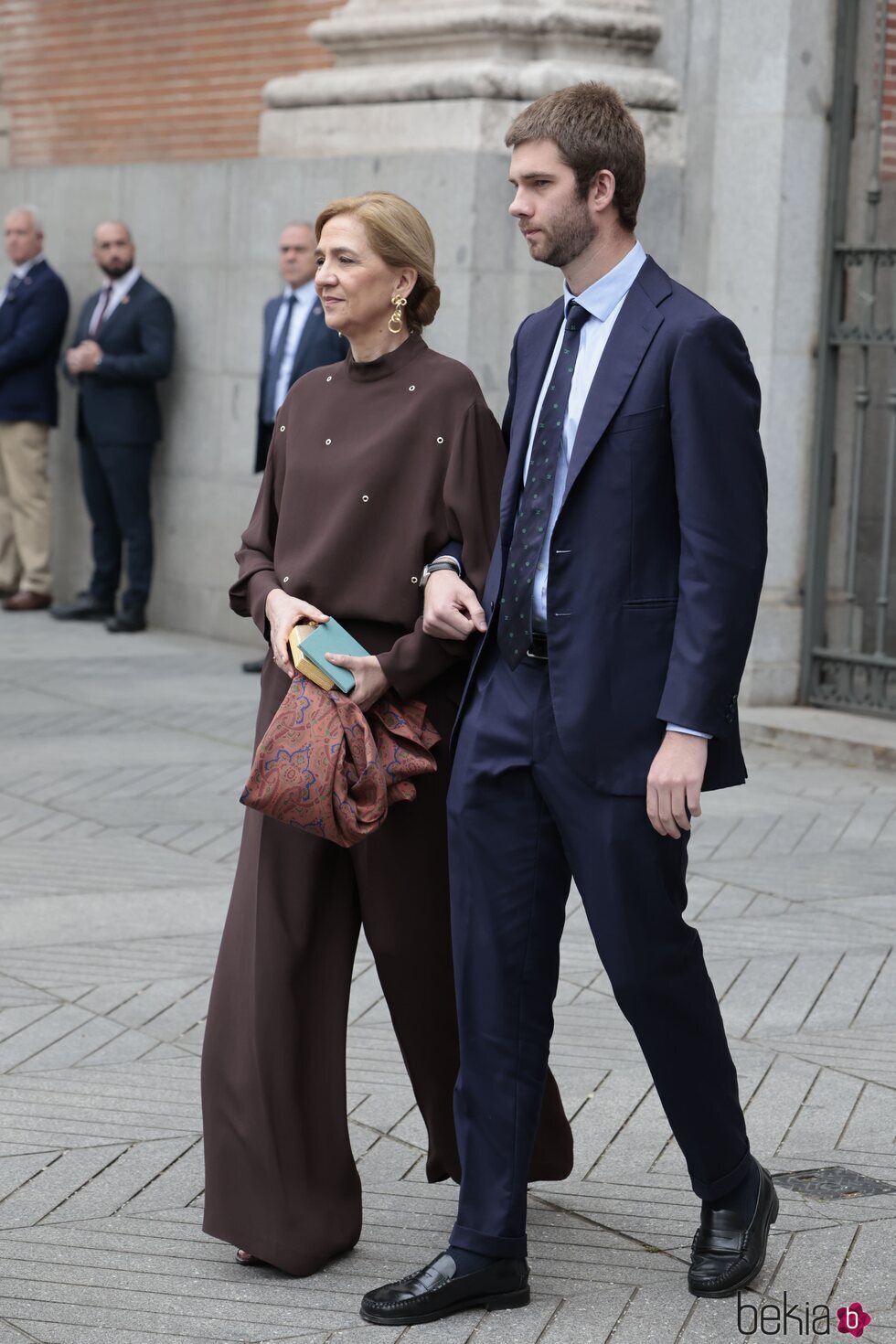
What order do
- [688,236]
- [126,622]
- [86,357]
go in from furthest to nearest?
1. [126,622]
2. [86,357]
3. [688,236]

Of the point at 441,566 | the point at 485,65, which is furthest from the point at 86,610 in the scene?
the point at 441,566

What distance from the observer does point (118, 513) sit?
1242 centimetres

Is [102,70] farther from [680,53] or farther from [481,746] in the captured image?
[481,746]

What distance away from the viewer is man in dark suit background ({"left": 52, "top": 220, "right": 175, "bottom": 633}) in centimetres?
1215

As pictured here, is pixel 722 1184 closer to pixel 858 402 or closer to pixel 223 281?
pixel 858 402

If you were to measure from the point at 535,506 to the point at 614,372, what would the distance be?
26 cm

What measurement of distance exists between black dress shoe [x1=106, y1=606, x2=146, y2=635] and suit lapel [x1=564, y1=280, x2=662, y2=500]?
911cm

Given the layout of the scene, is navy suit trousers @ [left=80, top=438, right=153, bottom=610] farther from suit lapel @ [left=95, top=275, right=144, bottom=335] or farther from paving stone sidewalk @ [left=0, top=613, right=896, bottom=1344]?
paving stone sidewalk @ [left=0, top=613, right=896, bottom=1344]

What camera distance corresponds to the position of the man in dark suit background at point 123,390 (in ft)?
39.9

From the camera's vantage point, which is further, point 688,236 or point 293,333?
point 293,333

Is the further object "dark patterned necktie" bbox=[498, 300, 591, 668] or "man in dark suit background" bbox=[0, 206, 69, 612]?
"man in dark suit background" bbox=[0, 206, 69, 612]

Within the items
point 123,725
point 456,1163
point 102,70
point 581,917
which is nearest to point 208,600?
point 123,725

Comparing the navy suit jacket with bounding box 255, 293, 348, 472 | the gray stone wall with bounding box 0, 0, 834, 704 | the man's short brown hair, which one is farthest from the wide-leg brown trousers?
the navy suit jacket with bounding box 255, 293, 348, 472

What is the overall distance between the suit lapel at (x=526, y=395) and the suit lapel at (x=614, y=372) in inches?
6.8
